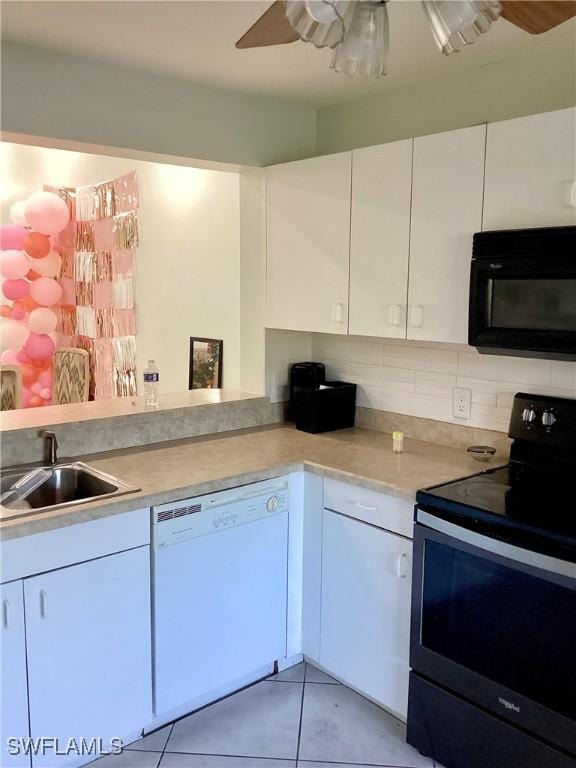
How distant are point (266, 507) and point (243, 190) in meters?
1.52

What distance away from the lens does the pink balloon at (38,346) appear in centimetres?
484

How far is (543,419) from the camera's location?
2283mm

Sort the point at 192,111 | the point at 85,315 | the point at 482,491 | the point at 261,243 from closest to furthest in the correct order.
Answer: the point at 482,491, the point at 192,111, the point at 261,243, the point at 85,315

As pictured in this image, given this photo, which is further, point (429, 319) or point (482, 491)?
point (429, 319)

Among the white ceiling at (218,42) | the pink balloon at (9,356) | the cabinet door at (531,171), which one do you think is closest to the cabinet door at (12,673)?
the white ceiling at (218,42)

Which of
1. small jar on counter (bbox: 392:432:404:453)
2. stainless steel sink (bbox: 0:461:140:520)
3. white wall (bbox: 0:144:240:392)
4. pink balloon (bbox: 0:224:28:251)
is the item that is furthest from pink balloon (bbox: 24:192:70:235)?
small jar on counter (bbox: 392:432:404:453)

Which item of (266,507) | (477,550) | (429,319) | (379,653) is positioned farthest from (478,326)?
(379,653)

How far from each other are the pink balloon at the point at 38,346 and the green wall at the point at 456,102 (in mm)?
2737

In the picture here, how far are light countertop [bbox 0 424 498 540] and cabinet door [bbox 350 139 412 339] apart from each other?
491 mm

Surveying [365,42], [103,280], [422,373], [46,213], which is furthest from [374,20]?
[46,213]

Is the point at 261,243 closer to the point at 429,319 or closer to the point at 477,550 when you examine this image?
the point at 429,319

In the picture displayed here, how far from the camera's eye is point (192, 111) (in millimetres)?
2695

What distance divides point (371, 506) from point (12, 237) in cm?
349

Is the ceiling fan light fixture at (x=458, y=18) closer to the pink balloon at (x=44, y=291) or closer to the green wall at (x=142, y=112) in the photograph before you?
the green wall at (x=142, y=112)
